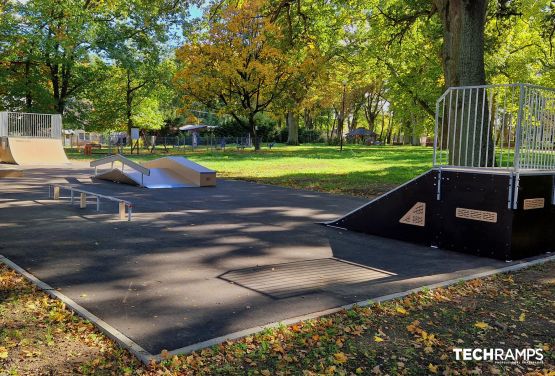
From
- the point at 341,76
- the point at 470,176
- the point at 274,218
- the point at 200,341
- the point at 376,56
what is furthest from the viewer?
the point at 341,76

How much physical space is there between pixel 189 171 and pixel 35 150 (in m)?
14.8

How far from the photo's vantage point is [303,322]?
468 cm

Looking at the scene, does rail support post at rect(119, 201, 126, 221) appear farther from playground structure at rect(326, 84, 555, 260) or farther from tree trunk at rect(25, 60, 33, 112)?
tree trunk at rect(25, 60, 33, 112)

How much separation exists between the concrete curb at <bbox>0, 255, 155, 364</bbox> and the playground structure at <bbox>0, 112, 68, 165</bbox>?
942 inches

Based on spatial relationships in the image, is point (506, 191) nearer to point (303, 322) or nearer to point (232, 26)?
point (303, 322)

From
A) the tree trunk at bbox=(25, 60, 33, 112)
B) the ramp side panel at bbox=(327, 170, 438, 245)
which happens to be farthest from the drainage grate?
the tree trunk at bbox=(25, 60, 33, 112)

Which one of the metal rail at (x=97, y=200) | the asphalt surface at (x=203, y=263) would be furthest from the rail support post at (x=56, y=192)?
the asphalt surface at (x=203, y=263)

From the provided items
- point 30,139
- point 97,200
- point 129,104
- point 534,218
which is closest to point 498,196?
point 534,218

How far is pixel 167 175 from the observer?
18688 millimetres

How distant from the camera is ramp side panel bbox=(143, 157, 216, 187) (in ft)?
57.3

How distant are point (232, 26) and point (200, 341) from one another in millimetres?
35157

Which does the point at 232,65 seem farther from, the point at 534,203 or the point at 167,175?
the point at 534,203

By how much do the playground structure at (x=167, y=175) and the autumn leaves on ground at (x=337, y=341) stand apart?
38.8ft

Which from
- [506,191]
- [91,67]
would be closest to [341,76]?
[91,67]
